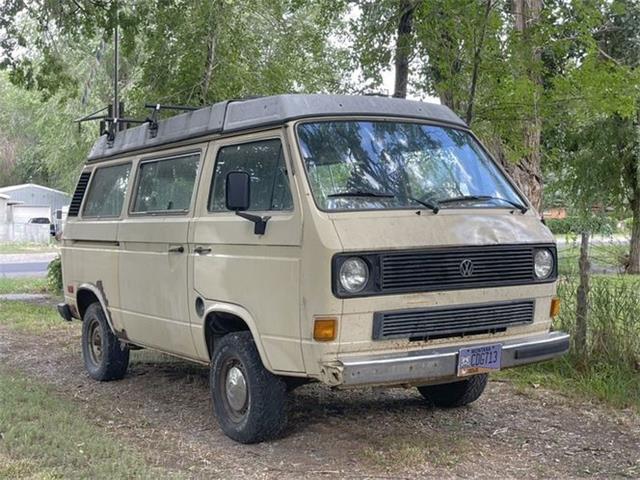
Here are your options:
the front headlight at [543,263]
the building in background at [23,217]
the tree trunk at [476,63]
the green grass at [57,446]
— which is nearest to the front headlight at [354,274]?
the front headlight at [543,263]

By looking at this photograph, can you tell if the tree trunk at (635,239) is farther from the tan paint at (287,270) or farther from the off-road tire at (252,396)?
the off-road tire at (252,396)

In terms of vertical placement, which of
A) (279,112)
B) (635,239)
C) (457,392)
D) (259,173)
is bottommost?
(457,392)

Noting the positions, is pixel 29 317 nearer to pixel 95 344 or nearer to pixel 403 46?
pixel 95 344

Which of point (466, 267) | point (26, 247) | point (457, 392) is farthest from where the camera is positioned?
point (26, 247)

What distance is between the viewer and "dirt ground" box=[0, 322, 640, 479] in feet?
16.4

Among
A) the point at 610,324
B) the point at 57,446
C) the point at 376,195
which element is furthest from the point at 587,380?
the point at 57,446

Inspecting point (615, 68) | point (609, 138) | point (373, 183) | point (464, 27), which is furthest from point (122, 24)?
point (609, 138)

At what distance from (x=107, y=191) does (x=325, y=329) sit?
3893 millimetres

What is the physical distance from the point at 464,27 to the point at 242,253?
163 inches

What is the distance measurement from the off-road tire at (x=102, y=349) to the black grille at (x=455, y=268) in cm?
373

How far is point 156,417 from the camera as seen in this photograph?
6.34m

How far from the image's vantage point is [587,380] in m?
6.91

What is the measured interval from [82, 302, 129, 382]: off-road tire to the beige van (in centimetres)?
107

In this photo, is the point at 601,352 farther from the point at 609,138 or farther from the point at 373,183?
the point at 609,138
